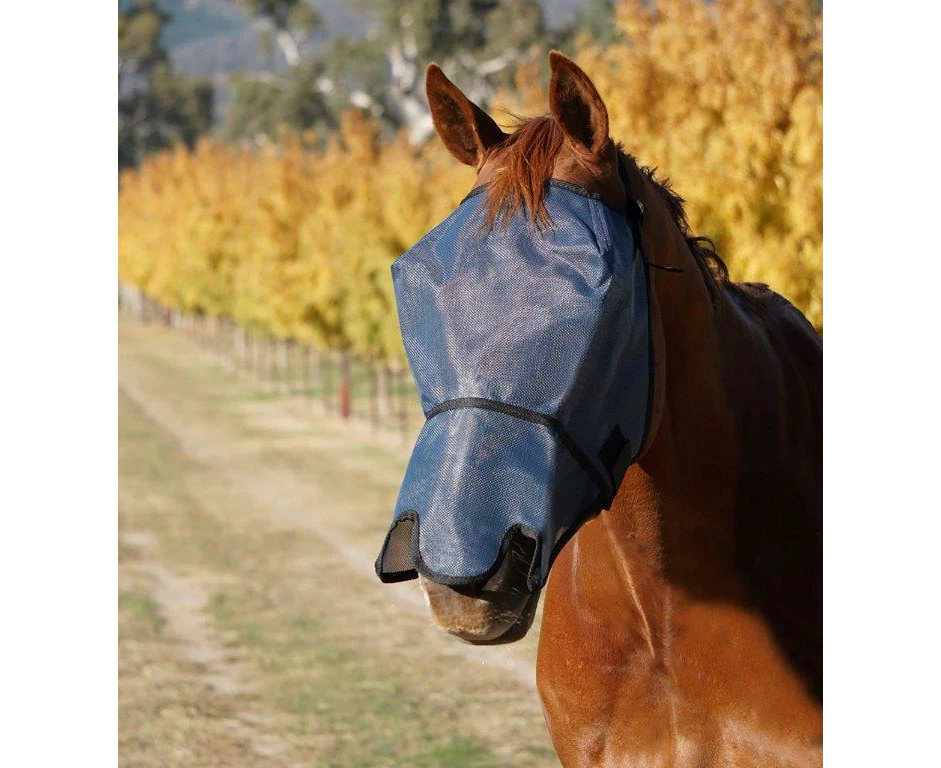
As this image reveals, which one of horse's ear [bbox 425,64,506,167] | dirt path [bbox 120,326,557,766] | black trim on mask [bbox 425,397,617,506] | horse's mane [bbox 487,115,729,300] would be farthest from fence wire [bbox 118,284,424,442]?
black trim on mask [bbox 425,397,617,506]

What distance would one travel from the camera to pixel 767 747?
8.07ft

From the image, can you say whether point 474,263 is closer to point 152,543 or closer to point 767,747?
point 767,747

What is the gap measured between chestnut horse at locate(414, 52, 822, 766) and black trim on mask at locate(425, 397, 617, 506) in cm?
19

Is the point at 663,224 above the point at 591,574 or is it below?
above

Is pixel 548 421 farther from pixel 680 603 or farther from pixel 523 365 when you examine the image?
pixel 680 603

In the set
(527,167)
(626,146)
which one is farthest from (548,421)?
(626,146)

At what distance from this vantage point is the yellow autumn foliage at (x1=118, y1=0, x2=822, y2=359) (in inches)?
Result: 335

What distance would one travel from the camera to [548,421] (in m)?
1.94

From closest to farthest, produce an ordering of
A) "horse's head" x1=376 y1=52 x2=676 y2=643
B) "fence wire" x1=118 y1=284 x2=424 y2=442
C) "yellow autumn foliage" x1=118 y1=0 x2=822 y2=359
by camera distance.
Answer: "horse's head" x1=376 y1=52 x2=676 y2=643 < "yellow autumn foliage" x1=118 y1=0 x2=822 y2=359 < "fence wire" x1=118 y1=284 x2=424 y2=442

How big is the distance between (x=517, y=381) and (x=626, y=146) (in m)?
8.32

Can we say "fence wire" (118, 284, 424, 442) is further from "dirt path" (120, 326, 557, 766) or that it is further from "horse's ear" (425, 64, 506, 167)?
"horse's ear" (425, 64, 506, 167)
